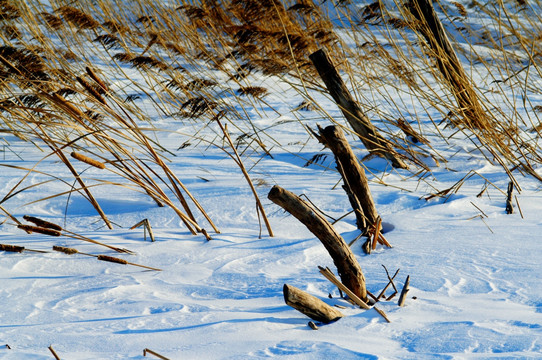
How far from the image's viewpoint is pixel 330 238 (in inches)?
35.0

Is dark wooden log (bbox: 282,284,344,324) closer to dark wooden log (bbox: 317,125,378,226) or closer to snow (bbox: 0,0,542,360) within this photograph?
snow (bbox: 0,0,542,360)

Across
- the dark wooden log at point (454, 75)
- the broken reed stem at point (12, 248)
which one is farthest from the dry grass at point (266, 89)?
the broken reed stem at point (12, 248)

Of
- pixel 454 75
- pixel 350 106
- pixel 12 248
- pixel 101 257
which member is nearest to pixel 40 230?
pixel 12 248

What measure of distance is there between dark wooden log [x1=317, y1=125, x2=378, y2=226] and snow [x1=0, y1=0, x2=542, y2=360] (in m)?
0.08

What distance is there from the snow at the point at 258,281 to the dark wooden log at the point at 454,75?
374 millimetres

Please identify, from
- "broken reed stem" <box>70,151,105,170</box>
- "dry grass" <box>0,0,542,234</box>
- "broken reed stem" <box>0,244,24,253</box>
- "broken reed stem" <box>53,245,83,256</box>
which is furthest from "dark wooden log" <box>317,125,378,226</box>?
"broken reed stem" <box>0,244,24,253</box>

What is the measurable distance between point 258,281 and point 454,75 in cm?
155

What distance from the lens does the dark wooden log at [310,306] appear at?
0.72 meters

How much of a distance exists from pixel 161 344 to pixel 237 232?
0.64 meters

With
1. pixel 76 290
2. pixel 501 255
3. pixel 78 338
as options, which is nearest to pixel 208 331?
pixel 78 338

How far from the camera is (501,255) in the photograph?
108 centimetres

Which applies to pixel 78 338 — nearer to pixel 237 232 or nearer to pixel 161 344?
pixel 161 344

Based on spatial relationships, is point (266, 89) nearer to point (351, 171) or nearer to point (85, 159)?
point (351, 171)

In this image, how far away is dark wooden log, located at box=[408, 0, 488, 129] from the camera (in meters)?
1.97
